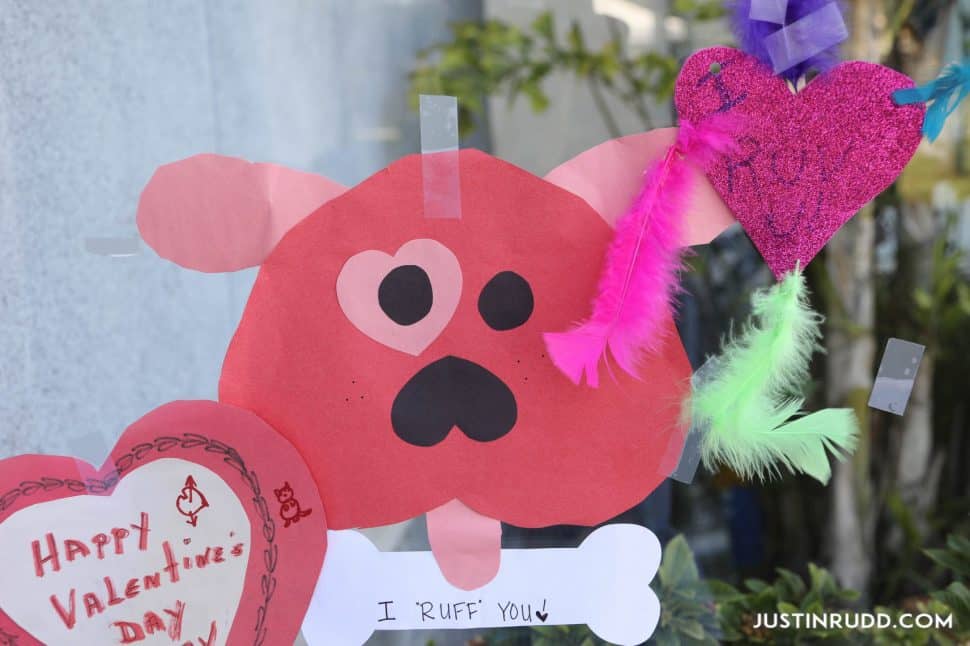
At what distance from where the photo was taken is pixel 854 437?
1.88ft

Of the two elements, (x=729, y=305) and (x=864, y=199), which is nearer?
(x=864, y=199)

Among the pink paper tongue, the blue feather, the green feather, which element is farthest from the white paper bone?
the blue feather

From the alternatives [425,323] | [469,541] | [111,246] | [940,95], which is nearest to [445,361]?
[425,323]

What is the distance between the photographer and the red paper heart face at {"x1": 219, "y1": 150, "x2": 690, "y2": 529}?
54 centimetres

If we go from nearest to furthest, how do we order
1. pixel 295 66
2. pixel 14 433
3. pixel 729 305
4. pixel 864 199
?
1. pixel 864 199
2. pixel 14 433
3. pixel 295 66
4. pixel 729 305

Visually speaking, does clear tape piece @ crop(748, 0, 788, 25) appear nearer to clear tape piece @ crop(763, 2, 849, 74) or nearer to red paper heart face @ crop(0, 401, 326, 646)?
clear tape piece @ crop(763, 2, 849, 74)

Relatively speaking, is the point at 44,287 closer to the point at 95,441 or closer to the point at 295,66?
the point at 95,441

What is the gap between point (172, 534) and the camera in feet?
1.80

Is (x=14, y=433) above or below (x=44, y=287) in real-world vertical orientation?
below

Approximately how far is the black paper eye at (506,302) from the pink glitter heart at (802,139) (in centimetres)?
16

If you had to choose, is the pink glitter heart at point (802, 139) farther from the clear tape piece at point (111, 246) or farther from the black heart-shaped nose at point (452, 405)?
the clear tape piece at point (111, 246)

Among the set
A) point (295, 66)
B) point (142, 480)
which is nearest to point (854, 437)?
point (142, 480)

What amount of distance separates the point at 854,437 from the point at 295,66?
832 millimetres

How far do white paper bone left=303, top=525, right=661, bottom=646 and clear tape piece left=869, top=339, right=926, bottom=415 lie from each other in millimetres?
204
